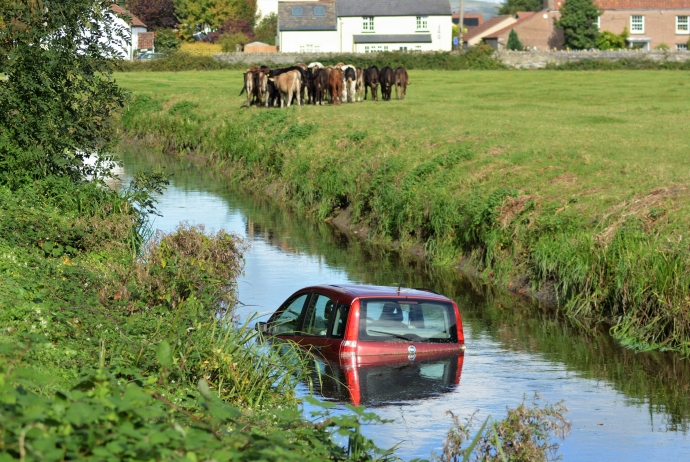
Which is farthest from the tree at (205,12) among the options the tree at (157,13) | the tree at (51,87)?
the tree at (51,87)

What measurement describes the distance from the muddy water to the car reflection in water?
0.06ft

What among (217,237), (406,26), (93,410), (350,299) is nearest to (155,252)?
(217,237)

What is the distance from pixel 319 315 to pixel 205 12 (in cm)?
12077

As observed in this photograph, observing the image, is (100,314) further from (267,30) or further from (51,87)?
(267,30)

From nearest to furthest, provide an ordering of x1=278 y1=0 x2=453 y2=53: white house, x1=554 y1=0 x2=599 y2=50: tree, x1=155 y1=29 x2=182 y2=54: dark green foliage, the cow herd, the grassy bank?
the grassy bank
the cow herd
x1=278 y1=0 x2=453 y2=53: white house
x1=554 y1=0 x2=599 y2=50: tree
x1=155 y1=29 x2=182 y2=54: dark green foliage

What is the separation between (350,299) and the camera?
14.0 metres

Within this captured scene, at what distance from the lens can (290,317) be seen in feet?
51.8

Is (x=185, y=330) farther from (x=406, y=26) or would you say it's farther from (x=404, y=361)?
(x=406, y=26)

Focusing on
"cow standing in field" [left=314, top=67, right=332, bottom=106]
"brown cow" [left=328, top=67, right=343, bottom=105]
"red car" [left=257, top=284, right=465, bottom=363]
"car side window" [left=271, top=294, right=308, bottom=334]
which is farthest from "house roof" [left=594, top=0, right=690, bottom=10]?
"red car" [left=257, top=284, right=465, bottom=363]

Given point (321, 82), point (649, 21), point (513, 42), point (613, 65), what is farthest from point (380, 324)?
point (513, 42)

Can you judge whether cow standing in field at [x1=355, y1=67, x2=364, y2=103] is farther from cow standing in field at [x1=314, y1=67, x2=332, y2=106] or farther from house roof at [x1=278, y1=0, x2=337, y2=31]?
house roof at [x1=278, y1=0, x2=337, y2=31]

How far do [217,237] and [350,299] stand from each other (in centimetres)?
464

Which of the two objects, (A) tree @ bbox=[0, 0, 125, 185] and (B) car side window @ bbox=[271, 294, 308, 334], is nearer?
(B) car side window @ bbox=[271, 294, 308, 334]

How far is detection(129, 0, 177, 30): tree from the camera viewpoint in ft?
418
